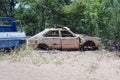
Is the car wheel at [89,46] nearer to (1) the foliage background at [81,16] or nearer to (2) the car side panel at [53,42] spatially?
(2) the car side panel at [53,42]

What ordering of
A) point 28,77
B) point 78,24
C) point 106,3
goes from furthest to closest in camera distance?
point 106,3 → point 78,24 → point 28,77

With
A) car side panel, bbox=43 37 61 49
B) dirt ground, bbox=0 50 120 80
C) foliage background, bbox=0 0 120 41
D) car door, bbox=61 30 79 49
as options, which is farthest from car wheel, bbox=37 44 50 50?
foliage background, bbox=0 0 120 41

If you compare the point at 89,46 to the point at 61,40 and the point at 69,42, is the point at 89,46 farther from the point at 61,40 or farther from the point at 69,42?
the point at 61,40

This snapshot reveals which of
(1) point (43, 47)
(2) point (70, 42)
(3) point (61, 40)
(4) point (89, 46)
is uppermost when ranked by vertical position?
(3) point (61, 40)

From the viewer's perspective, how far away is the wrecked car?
18672 mm

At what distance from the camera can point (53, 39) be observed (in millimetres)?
18984

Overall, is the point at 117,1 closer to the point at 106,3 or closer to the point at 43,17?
the point at 106,3

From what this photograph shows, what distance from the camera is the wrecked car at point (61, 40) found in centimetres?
1867

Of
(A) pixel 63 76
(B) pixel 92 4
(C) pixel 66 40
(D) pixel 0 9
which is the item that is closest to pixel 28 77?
(A) pixel 63 76

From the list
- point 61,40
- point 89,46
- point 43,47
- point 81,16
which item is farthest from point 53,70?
point 81,16

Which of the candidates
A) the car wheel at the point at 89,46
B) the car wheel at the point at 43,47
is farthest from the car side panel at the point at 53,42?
the car wheel at the point at 89,46

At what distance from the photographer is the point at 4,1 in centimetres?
3575

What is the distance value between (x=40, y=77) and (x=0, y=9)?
1061 inches

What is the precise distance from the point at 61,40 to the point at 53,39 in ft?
1.60
